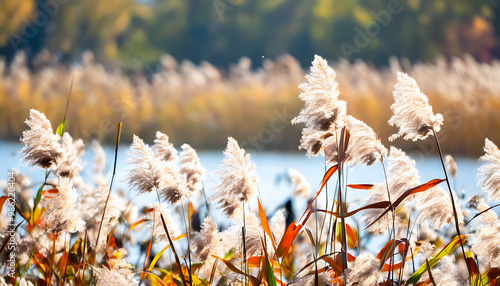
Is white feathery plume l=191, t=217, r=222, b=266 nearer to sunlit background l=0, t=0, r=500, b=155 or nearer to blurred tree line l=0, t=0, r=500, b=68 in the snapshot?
sunlit background l=0, t=0, r=500, b=155

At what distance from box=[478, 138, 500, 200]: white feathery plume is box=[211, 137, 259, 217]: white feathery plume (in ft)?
1.22

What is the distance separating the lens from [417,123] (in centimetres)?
85

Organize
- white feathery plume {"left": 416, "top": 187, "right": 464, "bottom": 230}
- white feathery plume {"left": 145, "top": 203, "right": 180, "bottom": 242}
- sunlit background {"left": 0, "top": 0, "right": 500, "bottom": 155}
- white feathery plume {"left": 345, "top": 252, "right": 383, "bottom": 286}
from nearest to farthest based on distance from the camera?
white feathery plume {"left": 345, "top": 252, "right": 383, "bottom": 286}
white feathery plume {"left": 416, "top": 187, "right": 464, "bottom": 230}
white feathery plume {"left": 145, "top": 203, "right": 180, "bottom": 242}
sunlit background {"left": 0, "top": 0, "right": 500, "bottom": 155}

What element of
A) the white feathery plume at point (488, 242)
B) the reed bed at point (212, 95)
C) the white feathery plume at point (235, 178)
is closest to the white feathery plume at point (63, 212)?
the white feathery plume at point (235, 178)

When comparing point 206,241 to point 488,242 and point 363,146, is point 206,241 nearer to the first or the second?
point 363,146

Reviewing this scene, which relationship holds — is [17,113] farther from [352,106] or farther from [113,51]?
[352,106]

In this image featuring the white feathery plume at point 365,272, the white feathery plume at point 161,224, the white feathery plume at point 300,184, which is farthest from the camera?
the white feathery plume at point 300,184

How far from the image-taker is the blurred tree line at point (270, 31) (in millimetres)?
3078

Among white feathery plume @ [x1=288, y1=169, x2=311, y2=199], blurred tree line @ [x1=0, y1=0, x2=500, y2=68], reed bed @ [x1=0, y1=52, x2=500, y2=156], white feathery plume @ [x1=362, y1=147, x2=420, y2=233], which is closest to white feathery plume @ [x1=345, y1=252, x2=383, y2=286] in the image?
white feathery plume @ [x1=362, y1=147, x2=420, y2=233]

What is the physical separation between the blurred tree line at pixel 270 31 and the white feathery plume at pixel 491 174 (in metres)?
2.26

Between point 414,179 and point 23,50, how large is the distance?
9.34 feet

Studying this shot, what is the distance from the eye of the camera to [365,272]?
765 mm

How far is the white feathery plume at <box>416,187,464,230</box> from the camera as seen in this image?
0.88 meters

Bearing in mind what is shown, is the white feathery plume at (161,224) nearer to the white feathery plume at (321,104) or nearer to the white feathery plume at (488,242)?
the white feathery plume at (321,104)
